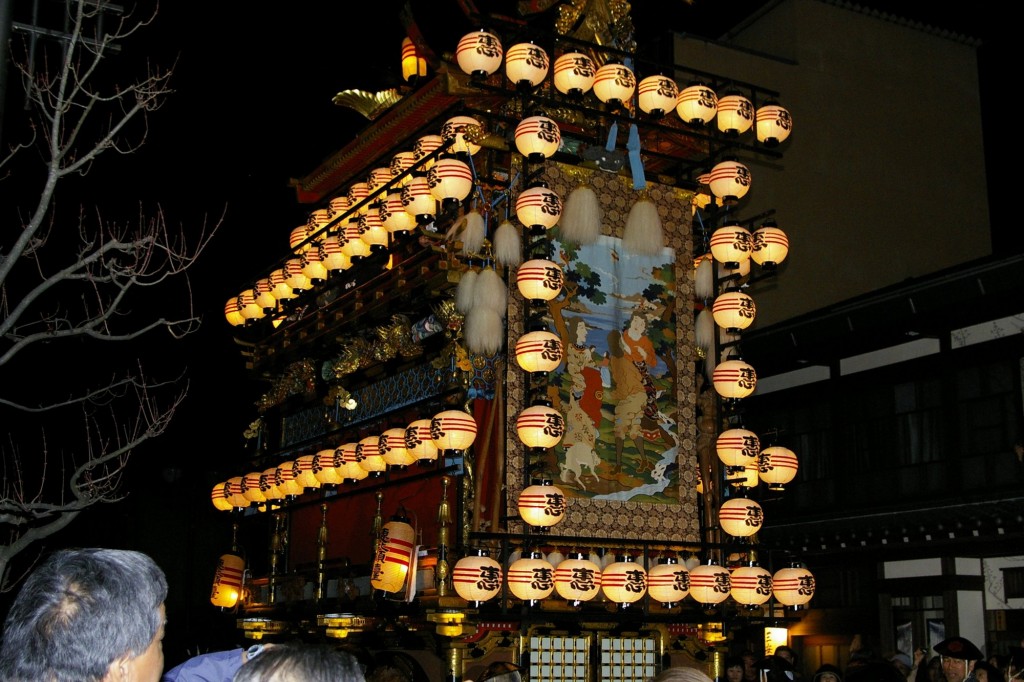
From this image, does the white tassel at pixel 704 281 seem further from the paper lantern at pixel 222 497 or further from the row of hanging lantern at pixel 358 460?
the paper lantern at pixel 222 497

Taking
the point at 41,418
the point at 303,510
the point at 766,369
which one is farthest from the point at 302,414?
the point at 766,369

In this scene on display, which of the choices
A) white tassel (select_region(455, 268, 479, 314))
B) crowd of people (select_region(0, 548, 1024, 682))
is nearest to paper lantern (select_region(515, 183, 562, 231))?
white tassel (select_region(455, 268, 479, 314))

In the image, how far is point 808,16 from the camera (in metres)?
23.0

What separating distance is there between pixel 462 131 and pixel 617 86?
181 centimetres

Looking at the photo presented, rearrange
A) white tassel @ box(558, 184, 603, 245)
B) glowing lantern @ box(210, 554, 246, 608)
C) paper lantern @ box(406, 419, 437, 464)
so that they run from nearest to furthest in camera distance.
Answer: paper lantern @ box(406, 419, 437, 464), white tassel @ box(558, 184, 603, 245), glowing lantern @ box(210, 554, 246, 608)

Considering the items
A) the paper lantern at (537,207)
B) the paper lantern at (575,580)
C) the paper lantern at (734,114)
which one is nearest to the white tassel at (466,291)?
the paper lantern at (537,207)

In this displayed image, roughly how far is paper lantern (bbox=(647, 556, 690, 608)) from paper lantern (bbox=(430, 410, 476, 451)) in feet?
8.06

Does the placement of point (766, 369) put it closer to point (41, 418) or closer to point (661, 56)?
point (661, 56)

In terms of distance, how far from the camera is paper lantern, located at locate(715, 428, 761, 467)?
12375mm

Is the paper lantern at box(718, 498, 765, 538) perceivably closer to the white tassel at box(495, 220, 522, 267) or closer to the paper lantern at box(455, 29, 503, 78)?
the white tassel at box(495, 220, 522, 267)

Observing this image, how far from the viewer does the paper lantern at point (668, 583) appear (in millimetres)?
11695

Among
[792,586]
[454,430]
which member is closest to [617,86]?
[454,430]

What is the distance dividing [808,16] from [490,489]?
15.3m

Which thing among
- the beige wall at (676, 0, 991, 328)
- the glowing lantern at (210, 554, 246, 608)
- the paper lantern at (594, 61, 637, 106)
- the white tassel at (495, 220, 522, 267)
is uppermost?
the beige wall at (676, 0, 991, 328)
